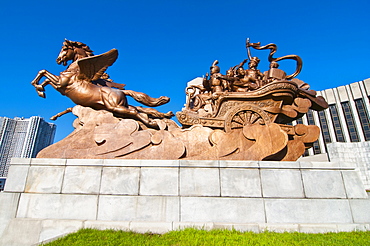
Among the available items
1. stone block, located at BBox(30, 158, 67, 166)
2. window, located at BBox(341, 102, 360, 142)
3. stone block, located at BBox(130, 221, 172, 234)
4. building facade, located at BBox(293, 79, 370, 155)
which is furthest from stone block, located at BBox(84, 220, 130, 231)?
window, located at BBox(341, 102, 360, 142)

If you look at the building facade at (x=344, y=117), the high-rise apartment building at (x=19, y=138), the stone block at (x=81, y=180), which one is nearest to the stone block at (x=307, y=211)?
the stone block at (x=81, y=180)

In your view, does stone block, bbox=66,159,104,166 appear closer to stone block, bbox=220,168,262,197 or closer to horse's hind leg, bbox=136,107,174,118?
horse's hind leg, bbox=136,107,174,118

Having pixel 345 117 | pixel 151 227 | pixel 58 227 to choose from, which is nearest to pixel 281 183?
pixel 151 227

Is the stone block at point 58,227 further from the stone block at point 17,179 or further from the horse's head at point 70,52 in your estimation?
the horse's head at point 70,52

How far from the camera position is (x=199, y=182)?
5.59 meters

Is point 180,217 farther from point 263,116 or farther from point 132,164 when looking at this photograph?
point 263,116

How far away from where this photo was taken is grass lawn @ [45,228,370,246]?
157 inches

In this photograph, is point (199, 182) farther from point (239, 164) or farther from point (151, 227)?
point (151, 227)

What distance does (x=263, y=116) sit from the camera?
7.69m

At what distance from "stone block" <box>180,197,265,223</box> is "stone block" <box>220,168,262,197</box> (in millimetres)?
153

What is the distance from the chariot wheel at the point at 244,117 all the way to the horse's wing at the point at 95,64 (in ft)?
16.0

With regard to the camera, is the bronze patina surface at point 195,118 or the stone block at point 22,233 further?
the bronze patina surface at point 195,118

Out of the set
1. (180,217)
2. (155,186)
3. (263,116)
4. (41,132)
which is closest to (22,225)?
(155,186)

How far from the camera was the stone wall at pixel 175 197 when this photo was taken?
16.6 feet
